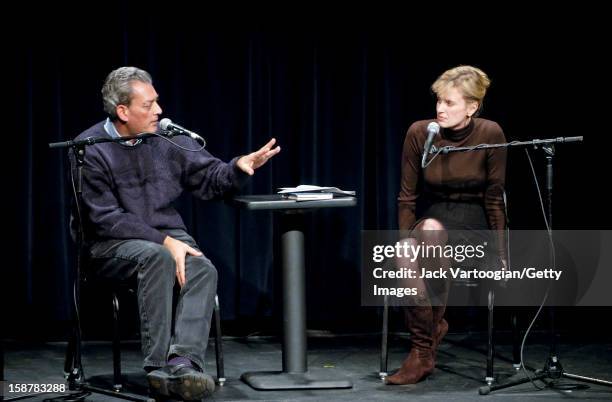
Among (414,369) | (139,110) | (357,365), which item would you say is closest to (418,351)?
(414,369)

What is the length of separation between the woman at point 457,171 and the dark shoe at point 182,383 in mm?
964

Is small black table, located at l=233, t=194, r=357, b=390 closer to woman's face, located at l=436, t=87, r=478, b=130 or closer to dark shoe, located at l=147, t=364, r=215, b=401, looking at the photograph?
dark shoe, located at l=147, t=364, r=215, b=401

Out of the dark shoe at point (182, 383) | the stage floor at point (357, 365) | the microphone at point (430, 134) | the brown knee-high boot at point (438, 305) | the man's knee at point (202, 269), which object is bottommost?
the stage floor at point (357, 365)

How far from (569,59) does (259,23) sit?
1672 mm

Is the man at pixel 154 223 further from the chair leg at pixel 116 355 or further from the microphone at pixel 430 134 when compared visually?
the microphone at pixel 430 134

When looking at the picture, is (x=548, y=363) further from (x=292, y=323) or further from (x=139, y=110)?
(x=139, y=110)

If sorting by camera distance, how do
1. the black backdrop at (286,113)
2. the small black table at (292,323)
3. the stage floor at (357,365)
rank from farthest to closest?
the black backdrop at (286,113), the small black table at (292,323), the stage floor at (357,365)

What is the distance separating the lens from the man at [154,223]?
3.75 metres

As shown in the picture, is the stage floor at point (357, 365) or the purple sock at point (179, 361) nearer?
the purple sock at point (179, 361)

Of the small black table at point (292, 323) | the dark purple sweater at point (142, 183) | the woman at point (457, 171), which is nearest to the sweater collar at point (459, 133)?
the woman at point (457, 171)

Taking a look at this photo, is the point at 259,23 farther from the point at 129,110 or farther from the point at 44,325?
the point at 44,325

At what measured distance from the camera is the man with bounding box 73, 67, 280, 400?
3.75 meters

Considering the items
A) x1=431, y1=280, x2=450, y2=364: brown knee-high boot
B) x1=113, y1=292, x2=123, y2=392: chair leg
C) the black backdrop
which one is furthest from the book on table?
the black backdrop

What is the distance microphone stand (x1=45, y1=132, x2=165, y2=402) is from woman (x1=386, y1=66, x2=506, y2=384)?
1.17 metres
